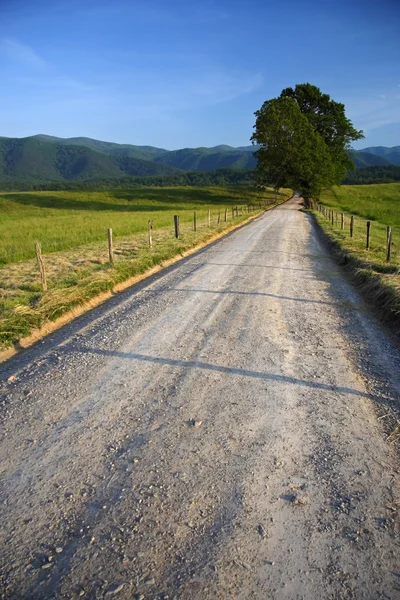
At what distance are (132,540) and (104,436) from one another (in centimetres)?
124

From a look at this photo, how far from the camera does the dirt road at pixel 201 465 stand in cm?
243

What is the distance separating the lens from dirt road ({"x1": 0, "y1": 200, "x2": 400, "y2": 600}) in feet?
7.97

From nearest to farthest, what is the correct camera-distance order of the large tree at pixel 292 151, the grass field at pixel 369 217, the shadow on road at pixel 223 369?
the shadow on road at pixel 223 369 < the grass field at pixel 369 217 < the large tree at pixel 292 151

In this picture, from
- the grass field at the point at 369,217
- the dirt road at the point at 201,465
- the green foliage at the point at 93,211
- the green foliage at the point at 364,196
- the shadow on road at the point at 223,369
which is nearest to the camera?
the dirt road at the point at 201,465

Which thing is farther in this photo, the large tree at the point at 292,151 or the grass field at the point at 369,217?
the large tree at the point at 292,151

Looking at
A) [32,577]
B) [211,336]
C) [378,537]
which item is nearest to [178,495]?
[32,577]

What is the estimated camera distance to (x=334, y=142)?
5497cm

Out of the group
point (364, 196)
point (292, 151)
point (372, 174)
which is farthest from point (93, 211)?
point (372, 174)

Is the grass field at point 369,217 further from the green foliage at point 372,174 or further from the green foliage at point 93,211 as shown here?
the green foliage at point 372,174

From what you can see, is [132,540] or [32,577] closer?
[32,577]

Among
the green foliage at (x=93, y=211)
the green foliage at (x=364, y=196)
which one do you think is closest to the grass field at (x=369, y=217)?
the green foliage at (x=364, y=196)

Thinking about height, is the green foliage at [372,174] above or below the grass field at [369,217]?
above

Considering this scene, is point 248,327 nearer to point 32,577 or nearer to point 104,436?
point 104,436

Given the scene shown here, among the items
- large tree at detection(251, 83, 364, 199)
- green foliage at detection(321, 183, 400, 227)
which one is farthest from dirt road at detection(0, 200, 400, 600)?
Result: green foliage at detection(321, 183, 400, 227)
